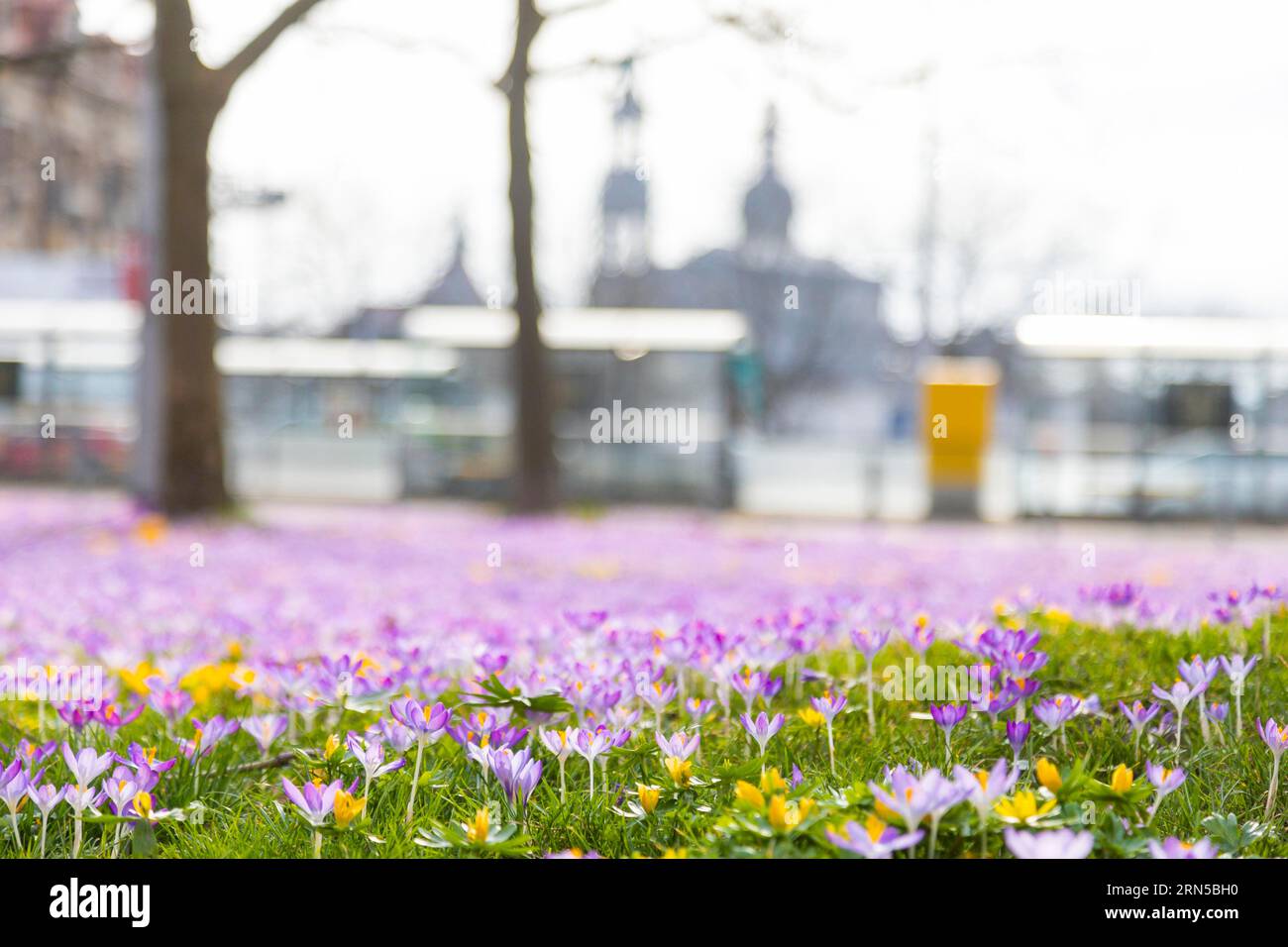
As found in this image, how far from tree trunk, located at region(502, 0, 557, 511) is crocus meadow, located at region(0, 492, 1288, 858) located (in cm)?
971

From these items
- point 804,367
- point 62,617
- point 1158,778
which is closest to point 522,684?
A: point 1158,778

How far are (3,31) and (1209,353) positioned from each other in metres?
24.2

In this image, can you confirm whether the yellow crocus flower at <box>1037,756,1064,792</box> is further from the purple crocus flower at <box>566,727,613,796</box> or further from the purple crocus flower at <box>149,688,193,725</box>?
the purple crocus flower at <box>149,688,193,725</box>

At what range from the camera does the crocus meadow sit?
189 centimetres

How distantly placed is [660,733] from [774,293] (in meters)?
52.8

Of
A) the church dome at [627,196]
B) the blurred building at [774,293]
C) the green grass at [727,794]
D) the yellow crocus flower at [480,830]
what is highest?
the church dome at [627,196]

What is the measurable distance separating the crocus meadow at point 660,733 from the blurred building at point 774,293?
149ft

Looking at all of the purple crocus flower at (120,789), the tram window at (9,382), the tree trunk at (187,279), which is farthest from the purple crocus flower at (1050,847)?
the tram window at (9,382)

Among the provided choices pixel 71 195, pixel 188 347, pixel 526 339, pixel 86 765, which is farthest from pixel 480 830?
pixel 71 195

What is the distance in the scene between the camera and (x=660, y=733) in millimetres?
2373

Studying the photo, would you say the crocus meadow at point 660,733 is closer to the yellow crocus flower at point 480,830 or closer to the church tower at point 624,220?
the yellow crocus flower at point 480,830

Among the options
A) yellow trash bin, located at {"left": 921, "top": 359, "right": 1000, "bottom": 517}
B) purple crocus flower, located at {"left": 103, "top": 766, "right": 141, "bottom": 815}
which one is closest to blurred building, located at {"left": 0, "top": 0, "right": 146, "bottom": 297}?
yellow trash bin, located at {"left": 921, "top": 359, "right": 1000, "bottom": 517}

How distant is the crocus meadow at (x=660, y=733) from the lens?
189 centimetres
